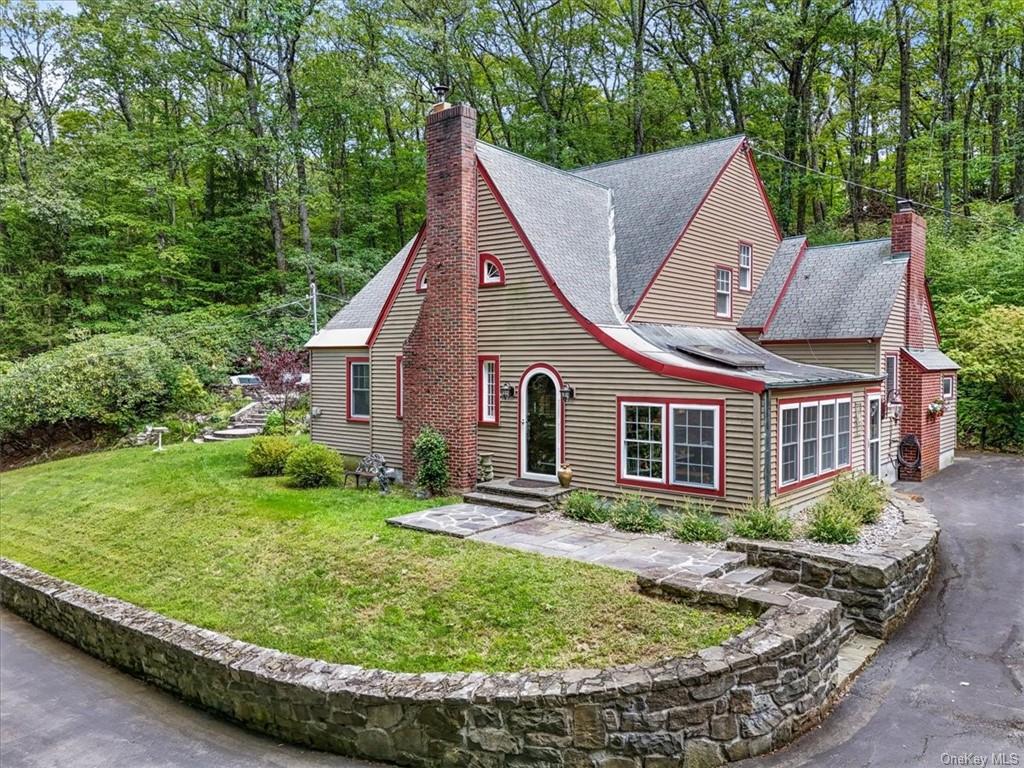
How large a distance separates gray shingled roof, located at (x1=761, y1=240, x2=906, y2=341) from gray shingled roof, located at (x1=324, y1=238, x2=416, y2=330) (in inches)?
394

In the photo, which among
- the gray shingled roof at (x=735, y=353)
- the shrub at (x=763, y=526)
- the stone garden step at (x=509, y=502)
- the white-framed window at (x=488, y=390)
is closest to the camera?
the shrub at (x=763, y=526)

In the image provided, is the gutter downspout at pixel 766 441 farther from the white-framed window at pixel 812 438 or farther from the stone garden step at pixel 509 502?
the stone garden step at pixel 509 502

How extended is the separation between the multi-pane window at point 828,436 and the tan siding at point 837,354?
3.76m

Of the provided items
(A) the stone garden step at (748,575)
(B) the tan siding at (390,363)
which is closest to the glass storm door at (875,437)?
(A) the stone garden step at (748,575)

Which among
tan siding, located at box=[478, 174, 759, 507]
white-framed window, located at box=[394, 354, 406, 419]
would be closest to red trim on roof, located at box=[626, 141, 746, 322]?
tan siding, located at box=[478, 174, 759, 507]

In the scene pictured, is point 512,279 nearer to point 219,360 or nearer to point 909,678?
point 909,678

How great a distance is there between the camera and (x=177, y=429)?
67.6ft

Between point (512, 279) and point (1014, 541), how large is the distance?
387 inches

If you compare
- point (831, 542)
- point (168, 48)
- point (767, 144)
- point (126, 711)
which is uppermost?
point (168, 48)

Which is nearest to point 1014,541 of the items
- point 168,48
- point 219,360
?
point 219,360

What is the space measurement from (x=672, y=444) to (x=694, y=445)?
36 centimetres

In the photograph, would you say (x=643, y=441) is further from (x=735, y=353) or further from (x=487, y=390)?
(x=487, y=390)

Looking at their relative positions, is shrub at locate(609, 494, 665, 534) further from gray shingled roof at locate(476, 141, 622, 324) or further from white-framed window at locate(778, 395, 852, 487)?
gray shingled roof at locate(476, 141, 622, 324)

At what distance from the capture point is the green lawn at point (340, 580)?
21.2ft
